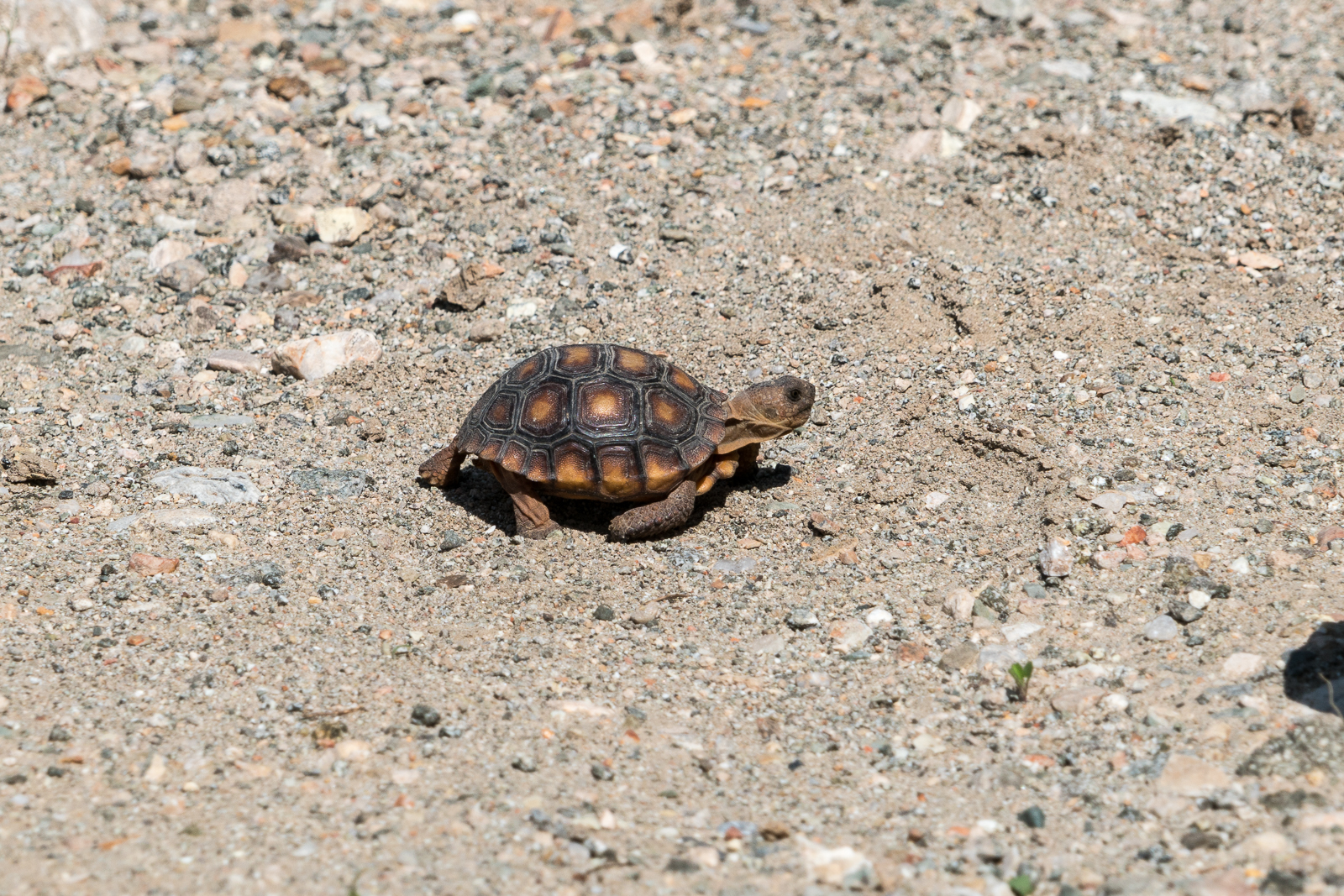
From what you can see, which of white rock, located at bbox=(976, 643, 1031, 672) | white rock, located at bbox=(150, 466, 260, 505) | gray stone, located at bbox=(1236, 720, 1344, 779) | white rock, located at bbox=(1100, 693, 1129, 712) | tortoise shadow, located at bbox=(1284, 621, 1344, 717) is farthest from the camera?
white rock, located at bbox=(150, 466, 260, 505)

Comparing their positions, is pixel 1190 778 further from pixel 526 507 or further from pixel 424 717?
pixel 526 507

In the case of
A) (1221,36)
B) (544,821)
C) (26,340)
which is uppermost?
(1221,36)

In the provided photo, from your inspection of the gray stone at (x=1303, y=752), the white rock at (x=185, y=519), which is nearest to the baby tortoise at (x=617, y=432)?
the white rock at (x=185, y=519)

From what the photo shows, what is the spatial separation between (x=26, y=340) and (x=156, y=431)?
60.5 inches

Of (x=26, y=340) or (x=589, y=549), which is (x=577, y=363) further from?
(x=26, y=340)

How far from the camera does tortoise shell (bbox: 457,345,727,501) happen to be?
17.7 feet

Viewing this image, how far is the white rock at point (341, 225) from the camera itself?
25.7 feet

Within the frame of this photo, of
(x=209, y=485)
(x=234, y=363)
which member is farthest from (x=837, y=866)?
(x=234, y=363)

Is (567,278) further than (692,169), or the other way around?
(692,169)

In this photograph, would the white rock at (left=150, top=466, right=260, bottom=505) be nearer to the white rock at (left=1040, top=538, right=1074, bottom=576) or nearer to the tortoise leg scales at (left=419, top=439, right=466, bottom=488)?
the tortoise leg scales at (left=419, top=439, right=466, bottom=488)

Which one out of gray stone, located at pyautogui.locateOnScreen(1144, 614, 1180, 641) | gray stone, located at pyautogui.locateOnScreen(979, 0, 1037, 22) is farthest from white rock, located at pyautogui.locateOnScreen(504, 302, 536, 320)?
gray stone, located at pyautogui.locateOnScreen(979, 0, 1037, 22)

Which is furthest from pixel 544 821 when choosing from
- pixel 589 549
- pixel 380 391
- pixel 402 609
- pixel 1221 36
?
pixel 1221 36

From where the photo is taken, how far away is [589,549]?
549cm

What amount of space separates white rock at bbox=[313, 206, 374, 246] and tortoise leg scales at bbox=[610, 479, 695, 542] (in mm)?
3492
